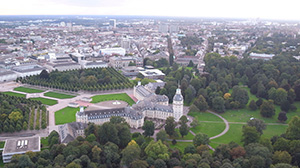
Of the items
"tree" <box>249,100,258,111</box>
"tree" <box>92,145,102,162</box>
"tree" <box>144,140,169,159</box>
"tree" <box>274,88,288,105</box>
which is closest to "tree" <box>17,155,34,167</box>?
"tree" <box>92,145,102,162</box>

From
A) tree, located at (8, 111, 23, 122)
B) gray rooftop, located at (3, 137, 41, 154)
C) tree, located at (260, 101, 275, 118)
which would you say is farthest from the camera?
tree, located at (260, 101, 275, 118)

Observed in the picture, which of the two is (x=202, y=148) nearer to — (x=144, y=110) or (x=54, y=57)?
(x=144, y=110)

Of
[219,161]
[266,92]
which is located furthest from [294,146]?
[266,92]

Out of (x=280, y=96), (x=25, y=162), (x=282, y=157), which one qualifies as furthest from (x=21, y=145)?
(x=280, y=96)

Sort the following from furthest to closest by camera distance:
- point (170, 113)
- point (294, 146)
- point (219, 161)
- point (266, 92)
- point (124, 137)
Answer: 1. point (266, 92)
2. point (170, 113)
3. point (124, 137)
4. point (294, 146)
5. point (219, 161)

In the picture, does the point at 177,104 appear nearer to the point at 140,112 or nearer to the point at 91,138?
the point at 140,112

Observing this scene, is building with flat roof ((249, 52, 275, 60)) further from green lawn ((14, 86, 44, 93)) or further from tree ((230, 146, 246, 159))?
green lawn ((14, 86, 44, 93))

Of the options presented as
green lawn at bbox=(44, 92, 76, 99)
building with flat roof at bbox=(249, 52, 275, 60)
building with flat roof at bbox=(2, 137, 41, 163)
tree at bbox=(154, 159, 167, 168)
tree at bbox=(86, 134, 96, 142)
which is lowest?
green lawn at bbox=(44, 92, 76, 99)
